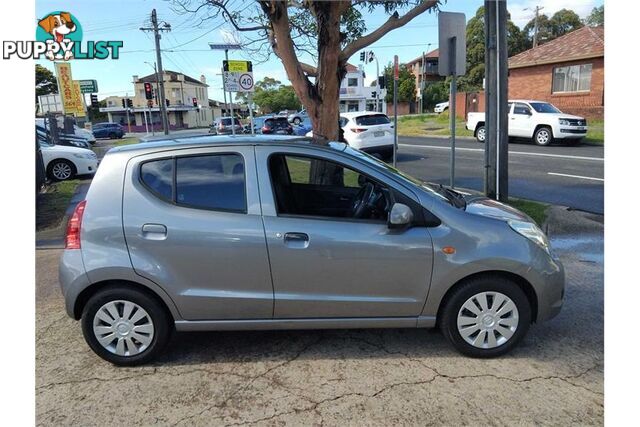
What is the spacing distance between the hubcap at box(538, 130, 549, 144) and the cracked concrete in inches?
593

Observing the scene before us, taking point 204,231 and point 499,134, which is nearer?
point 204,231

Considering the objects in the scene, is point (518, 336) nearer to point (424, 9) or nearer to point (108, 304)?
point (108, 304)

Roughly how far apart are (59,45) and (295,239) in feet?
32.0

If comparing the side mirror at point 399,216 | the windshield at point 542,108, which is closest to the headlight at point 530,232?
the side mirror at point 399,216

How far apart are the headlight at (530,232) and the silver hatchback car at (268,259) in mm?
13

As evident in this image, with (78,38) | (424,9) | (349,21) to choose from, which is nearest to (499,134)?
(424,9)

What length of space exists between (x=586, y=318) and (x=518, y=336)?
3.59 feet

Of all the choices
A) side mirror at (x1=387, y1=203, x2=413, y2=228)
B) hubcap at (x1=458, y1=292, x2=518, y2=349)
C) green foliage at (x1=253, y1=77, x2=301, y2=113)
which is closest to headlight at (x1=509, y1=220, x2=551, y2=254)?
hubcap at (x1=458, y1=292, x2=518, y2=349)

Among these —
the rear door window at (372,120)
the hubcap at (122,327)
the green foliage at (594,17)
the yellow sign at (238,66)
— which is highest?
the green foliage at (594,17)

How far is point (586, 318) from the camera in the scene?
13.1ft

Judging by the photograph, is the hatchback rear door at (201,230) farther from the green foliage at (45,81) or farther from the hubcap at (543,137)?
the green foliage at (45,81)

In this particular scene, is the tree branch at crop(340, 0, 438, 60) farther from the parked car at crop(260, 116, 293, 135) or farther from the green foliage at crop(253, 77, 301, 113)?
the green foliage at crop(253, 77, 301, 113)

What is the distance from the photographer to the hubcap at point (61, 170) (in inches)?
499

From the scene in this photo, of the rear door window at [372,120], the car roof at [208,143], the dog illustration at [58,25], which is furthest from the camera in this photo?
the rear door window at [372,120]
